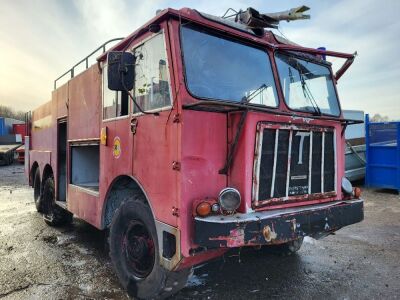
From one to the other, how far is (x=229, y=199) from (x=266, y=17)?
91.8 inches

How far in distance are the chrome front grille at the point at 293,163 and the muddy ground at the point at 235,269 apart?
2.62 ft

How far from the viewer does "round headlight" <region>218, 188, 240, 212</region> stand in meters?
2.99

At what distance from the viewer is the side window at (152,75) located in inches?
130

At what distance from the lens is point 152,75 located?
3.51m

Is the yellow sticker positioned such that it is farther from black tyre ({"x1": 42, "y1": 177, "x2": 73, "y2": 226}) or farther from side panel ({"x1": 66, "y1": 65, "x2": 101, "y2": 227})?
black tyre ({"x1": 42, "y1": 177, "x2": 73, "y2": 226})

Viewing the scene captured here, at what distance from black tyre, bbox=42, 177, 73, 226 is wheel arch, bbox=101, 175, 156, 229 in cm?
273

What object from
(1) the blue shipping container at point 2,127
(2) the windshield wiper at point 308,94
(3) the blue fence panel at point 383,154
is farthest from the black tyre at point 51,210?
(1) the blue shipping container at point 2,127

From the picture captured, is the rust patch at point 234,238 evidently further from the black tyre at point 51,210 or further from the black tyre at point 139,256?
the black tyre at point 51,210

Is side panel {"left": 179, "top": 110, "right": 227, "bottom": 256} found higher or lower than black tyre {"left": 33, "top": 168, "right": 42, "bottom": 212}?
higher

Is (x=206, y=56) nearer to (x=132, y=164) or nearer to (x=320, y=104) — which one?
(x=132, y=164)

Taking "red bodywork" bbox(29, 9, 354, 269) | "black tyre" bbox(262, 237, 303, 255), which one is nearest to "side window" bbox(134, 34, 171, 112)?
"red bodywork" bbox(29, 9, 354, 269)

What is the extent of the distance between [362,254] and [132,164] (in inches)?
142

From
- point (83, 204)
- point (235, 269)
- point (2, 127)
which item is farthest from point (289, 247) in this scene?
point (2, 127)

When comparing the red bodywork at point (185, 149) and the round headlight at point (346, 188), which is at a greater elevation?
the red bodywork at point (185, 149)
